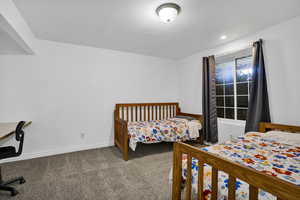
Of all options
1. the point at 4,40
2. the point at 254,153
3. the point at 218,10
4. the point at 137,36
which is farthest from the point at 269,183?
the point at 4,40

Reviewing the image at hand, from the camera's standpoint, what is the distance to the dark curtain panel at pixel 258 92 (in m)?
2.21

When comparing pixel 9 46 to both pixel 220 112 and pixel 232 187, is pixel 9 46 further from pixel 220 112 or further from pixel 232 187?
pixel 220 112

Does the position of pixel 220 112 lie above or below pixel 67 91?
below

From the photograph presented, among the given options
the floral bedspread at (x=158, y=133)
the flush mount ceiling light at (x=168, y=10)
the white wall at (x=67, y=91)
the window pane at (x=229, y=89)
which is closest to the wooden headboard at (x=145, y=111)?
the white wall at (x=67, y=91)

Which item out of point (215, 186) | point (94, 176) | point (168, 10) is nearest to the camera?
point (215, 186)

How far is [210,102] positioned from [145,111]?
1588 millimetres

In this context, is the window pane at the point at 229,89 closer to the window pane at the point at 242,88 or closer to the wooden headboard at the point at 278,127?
the window pane at the point at 242,88

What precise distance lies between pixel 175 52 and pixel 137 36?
49.3 inches

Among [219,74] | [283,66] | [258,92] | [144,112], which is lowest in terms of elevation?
[144,112]

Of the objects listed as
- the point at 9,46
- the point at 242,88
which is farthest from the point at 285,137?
the point at 9,46

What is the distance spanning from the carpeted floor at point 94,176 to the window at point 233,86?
165 centimetres

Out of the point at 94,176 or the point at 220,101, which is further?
the point at 220,101

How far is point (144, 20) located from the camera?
6.56 feet

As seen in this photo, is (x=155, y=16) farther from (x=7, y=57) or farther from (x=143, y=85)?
(x=7, y=57)
